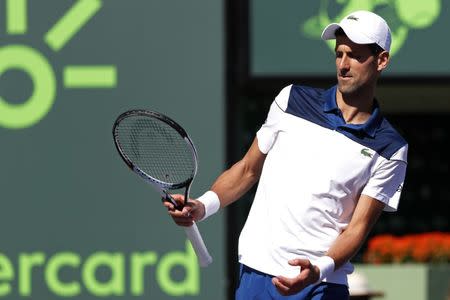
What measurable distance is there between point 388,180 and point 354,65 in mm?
447

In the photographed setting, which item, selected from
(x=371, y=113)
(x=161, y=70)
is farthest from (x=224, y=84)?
(x=371, y=113)

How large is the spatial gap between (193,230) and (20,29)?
5540 mm

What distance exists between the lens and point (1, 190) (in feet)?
34.4

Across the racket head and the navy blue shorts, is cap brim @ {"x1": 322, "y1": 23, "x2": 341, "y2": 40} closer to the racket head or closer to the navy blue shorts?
the racket head

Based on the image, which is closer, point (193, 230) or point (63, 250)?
point (193, 230)

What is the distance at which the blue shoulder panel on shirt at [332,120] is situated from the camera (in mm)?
5184

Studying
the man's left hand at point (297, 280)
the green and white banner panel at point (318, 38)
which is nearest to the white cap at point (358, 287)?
the green and white banner panel at point (318, 38)

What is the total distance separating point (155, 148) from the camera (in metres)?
5.56

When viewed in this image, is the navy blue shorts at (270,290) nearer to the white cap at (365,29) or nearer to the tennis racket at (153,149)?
the tennis racket at (153,149)

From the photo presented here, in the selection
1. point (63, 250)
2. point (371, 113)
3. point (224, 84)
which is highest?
point (371, 113)

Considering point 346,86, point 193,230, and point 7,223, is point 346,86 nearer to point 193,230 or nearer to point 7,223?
point 193,230

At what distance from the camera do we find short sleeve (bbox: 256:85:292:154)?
17.4ft

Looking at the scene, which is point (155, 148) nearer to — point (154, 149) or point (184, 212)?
point (154, 149)

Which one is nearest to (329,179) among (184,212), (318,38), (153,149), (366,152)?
(366,152)
